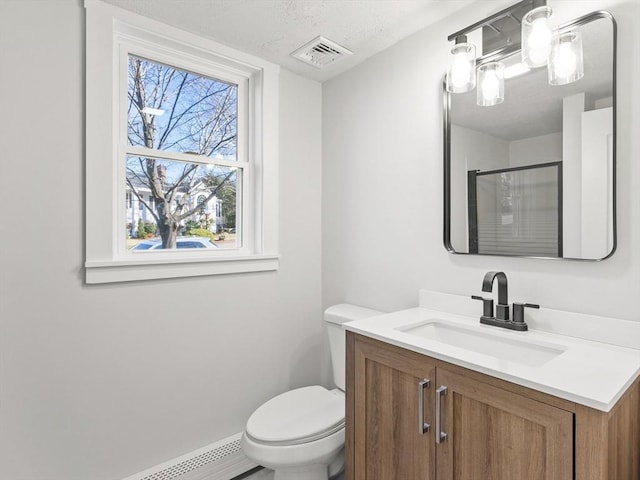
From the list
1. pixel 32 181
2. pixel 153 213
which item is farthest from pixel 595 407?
pixel 32 181

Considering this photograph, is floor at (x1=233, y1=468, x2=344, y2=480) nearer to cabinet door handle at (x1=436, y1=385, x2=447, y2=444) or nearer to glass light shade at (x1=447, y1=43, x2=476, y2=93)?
cabinet door handle at (x1=436, y1=385, x2=447, y2=444)

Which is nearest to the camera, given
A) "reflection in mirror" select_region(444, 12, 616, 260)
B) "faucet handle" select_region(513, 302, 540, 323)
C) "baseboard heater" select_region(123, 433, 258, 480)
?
"reflection in mirror" select_region(444, 12, 616, 260)

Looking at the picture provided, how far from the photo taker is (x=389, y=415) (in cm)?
125

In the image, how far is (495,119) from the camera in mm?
1466

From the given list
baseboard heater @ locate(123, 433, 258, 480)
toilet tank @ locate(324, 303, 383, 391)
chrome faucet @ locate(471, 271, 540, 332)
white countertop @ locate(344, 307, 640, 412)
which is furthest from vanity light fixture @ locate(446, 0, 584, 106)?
baseboard heater @ locate(123, 433, 258, 480)

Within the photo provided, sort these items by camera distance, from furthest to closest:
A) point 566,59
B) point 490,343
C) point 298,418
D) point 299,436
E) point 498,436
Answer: point 298,418 < point 299,436 < point 490,343 < point 566,59 < point 498,436

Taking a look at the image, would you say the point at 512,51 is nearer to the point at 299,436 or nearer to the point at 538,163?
the point at 538,163

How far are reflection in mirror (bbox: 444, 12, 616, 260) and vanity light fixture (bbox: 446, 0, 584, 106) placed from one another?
37 millimetres

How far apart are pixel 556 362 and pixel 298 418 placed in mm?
1040

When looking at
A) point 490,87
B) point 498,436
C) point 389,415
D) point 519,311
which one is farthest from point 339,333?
point 490,87

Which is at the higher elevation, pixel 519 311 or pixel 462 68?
pixel 462 68

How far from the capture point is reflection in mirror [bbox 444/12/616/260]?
1.19m

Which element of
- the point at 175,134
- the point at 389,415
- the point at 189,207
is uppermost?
the point at 175,134

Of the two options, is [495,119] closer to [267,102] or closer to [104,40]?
[267,102]
